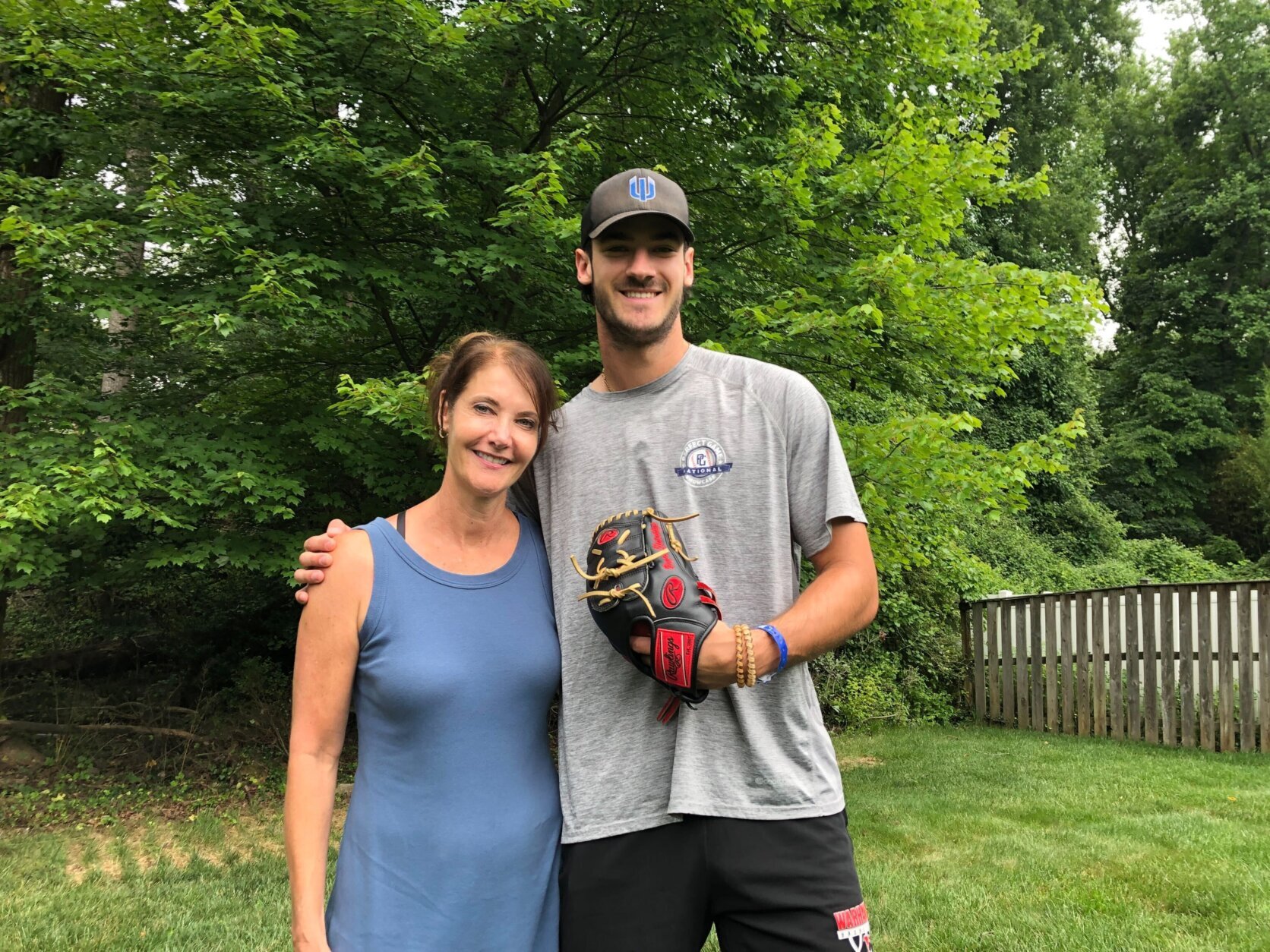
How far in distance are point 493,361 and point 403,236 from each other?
5.71m

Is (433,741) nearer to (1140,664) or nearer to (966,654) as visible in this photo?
(1140,664)

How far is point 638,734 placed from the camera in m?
1.85

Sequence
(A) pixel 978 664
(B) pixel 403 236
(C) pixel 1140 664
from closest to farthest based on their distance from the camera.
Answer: (B) pixel 403 236 → (C) pixel 1140 664 → (A) pixel 978 664

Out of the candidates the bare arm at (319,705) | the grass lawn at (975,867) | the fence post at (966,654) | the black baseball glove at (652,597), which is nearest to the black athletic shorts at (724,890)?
the black baseball glove at (652,597)

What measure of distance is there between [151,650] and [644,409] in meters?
9.12

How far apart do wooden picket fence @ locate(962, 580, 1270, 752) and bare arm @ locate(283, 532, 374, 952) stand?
8.66 m

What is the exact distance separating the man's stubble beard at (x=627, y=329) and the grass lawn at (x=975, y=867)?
3189mm

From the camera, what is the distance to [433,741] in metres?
1.84

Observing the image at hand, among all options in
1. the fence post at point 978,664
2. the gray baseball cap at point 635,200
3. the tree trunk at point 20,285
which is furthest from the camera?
the fence post at point 978,664

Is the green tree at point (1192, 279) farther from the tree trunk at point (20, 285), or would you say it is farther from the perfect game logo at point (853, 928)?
the perfect game logo at point (853, 928)

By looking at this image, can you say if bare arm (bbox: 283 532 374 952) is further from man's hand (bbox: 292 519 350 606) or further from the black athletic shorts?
the black athletic shorts

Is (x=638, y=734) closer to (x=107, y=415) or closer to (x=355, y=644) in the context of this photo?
(x=355, y=644)

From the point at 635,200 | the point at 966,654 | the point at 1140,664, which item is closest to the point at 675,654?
Answer: the point at 635,200

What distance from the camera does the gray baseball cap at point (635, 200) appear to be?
201cm
